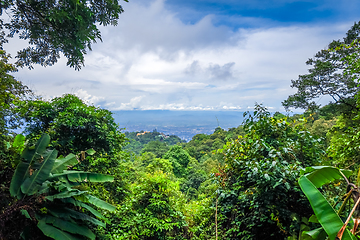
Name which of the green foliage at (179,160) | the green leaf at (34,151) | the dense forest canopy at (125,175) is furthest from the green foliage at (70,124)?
the green foliage at (179,160)

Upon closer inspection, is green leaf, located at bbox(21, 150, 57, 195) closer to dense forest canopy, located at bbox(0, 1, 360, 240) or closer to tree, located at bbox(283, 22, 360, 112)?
dense forest canopy, located at bbox(0, 1, 360, 240)

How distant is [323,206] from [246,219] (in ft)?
7.78

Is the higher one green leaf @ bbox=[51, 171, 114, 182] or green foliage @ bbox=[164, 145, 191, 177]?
green leaf @ bbox=[51, 171, 114, 182]

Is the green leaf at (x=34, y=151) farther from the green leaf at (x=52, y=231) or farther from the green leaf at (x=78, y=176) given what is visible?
the green leaf at (x=52, y=231)

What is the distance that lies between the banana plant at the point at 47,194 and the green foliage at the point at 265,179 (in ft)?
8.68

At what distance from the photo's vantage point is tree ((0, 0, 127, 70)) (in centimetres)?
350

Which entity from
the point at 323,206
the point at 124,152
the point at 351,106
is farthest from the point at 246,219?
the point at 351,106

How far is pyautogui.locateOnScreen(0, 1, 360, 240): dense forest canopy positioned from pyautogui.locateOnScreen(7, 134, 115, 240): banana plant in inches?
0.7

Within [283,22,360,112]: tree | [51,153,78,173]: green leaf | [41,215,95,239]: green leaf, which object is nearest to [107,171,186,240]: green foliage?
[41,215,95,239]: green leaf

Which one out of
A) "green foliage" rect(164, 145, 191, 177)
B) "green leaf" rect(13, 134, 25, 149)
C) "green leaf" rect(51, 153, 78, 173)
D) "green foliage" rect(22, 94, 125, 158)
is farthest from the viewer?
"green foliage" rect(164, 145, 191, 177)

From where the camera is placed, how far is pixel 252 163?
3.13 metres

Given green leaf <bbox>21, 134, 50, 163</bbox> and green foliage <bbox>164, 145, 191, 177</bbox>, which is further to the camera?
green foliage <bbox>164, 145, 191, 177</bbox>

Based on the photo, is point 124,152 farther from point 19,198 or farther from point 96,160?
point 19,198

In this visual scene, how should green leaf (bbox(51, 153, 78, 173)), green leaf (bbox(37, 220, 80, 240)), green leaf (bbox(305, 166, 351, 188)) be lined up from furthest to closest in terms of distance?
green leaf (bbox(51, 153, 78, 173))
green leaf (bbox(37, 220, 80, 240))
green leaf (bbox(305, 166, 351, 188))
